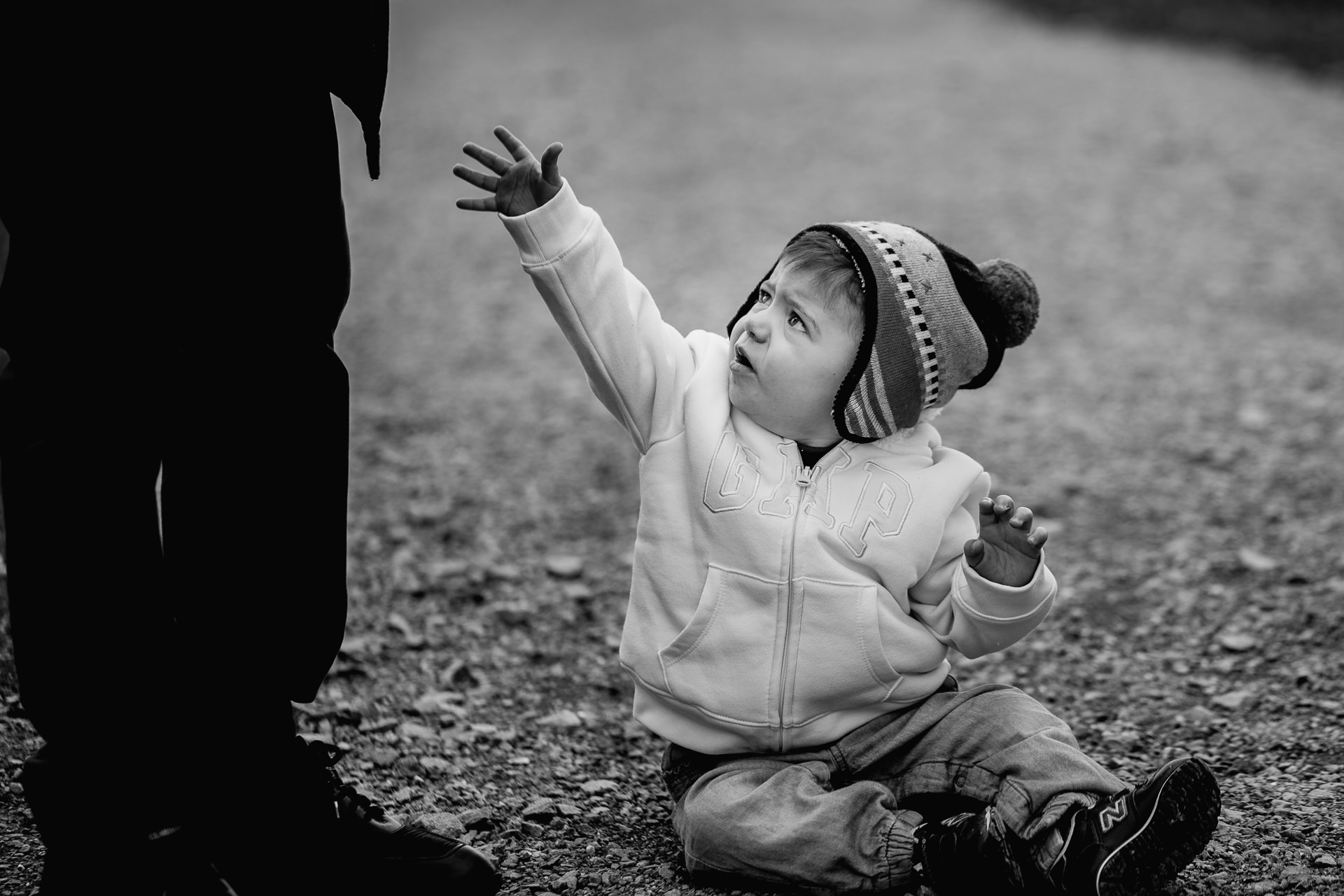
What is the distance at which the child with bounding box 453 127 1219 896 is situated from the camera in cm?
234

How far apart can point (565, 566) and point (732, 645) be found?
1997mm

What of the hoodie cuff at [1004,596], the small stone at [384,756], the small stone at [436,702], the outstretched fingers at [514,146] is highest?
the outstretched fingers at [514,146]

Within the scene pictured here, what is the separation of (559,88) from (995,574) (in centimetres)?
1043

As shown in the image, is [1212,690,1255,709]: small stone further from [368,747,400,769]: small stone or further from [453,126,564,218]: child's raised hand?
[453,126,564,218]: child's raised hand

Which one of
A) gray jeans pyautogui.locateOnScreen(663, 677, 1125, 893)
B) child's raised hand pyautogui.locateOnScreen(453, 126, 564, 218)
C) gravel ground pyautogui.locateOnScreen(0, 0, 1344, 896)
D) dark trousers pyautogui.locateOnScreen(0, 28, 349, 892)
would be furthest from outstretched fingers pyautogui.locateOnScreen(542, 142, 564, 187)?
gravel ground pyautogui.locateOnScreen(0, 0, 1344, 896)

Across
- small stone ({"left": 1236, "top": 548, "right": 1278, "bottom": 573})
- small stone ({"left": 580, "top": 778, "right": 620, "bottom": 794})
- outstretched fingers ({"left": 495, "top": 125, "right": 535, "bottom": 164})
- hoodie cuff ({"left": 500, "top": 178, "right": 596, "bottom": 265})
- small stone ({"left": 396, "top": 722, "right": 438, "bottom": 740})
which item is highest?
outstretched fingers ({"left": 495, "top": 125, "right": 535, "bottom": 164})

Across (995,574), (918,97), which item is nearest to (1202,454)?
(995,574)

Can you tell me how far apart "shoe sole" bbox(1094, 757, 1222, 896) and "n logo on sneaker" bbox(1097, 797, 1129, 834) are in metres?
0.04

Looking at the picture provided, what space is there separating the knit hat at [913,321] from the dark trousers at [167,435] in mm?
913

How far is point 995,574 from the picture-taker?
231 centimetres

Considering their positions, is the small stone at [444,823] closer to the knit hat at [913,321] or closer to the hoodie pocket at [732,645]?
the hoodie pocket at [732,645]

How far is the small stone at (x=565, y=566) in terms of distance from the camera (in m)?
4.31

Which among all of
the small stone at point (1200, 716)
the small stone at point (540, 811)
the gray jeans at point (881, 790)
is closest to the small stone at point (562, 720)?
the small stone at point (540, 811)

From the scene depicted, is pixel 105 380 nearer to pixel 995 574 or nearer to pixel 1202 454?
pixel 995 574
